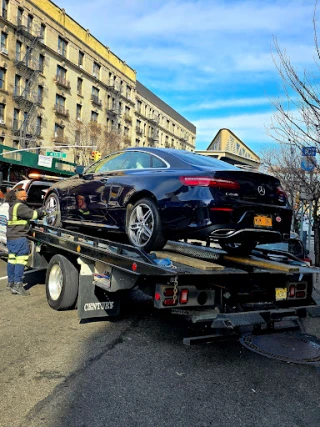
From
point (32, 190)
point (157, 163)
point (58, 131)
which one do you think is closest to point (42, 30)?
point (58, 131)

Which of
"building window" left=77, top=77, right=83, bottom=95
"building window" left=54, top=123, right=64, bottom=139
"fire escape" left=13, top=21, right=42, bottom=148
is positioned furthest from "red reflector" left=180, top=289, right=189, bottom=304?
"building window" left=77, top=77, right=83, bottom=95

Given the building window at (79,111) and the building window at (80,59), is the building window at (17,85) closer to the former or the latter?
the building window at (79,111)

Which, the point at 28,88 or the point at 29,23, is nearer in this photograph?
the point at 28,88

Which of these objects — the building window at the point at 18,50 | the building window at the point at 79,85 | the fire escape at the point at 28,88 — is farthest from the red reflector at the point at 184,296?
the building window at the point at 79,85

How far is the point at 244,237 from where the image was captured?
14.7ft

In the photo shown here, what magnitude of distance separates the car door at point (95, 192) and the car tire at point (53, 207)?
0.46 meters

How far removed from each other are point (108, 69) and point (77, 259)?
50395mm

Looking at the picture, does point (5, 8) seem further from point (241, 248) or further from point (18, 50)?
point (241, 248)

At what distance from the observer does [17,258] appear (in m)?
6.72

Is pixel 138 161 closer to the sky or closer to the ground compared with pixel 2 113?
closer to the ground

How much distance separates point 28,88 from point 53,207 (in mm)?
33125

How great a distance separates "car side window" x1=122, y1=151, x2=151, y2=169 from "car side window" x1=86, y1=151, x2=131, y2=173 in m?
0.11

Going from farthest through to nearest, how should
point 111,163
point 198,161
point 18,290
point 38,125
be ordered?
point 38,125 → point 18,290 → point 111,163 → point 198,161

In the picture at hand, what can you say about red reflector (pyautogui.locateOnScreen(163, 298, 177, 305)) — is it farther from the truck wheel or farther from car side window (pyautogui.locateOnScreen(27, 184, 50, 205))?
car side window (pyautogui.locateOnScreen(27, 184, 50, 205))
